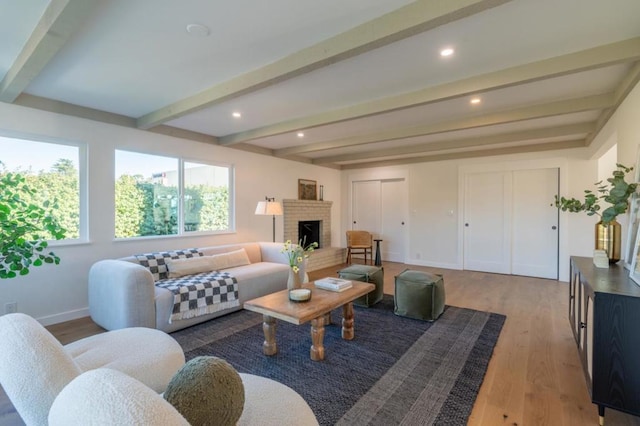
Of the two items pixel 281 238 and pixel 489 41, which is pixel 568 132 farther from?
pixel 281 238

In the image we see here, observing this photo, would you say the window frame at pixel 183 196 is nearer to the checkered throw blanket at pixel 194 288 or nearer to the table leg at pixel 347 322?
the checkered throw blanket at pixel 194 288

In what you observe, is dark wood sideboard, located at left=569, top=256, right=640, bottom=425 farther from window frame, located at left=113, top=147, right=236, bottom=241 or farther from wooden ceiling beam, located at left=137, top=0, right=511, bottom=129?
window frame, located at left=113, top=147, right=236, bottom=241

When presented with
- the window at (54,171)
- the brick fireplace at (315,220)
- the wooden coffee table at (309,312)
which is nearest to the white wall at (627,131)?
the wooden coffee table at (309,312)

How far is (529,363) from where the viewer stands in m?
→ 2.38

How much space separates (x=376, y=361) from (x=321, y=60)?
90.2 inches

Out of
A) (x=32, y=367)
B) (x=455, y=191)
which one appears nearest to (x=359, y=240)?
(x=455, y=191)

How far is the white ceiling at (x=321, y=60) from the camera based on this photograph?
1.76 metres

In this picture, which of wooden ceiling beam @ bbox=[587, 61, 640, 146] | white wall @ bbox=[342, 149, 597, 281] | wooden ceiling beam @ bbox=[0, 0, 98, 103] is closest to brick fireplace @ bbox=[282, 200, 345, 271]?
white wall @ bbox=[342, 149, 597, 281]

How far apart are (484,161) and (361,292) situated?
419 cm

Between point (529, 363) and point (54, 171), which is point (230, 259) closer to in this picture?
point (54, 171)

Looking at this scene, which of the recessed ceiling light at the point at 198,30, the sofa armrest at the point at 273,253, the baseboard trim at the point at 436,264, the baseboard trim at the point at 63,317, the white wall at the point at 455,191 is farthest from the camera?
the baseboard trim at the point at 436,264

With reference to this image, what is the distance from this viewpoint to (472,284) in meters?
4.75

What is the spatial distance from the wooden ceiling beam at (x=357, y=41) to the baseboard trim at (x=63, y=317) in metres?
2.68

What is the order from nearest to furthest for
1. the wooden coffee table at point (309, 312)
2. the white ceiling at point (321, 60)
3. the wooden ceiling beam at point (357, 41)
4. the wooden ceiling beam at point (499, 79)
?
the wooden ceiling beam at point (357, 41) < the white ceiling at point (321, 60) < the wooden ceiling beam at point (499, 79) < the wooden coffee table at point (309, 312)
